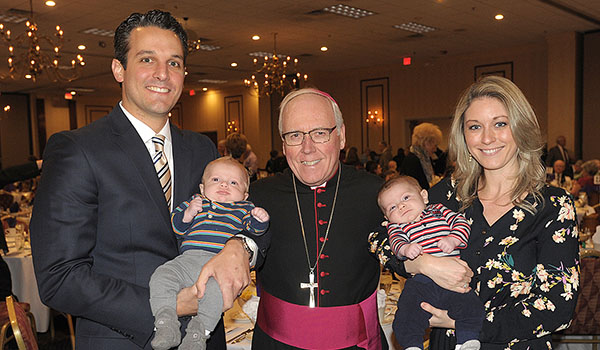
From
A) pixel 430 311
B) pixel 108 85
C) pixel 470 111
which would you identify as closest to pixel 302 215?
pixel 430 311

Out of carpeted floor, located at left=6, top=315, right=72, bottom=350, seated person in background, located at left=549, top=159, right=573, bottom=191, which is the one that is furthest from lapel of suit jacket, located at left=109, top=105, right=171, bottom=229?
seated person in background, located at left=549, top=159, right=573, bottom=191

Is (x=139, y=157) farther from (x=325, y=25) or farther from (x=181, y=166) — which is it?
(x=325, y=25)

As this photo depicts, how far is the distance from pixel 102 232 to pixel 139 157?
0.27m

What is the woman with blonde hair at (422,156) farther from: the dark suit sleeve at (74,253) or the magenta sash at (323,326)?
the dark suit sleeve at (74,253)

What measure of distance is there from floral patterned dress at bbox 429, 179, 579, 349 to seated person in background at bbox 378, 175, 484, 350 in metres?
0.07

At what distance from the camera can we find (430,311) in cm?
185

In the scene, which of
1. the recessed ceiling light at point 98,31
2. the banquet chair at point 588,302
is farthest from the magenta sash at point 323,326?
the recessed ceiling light at point 98,31

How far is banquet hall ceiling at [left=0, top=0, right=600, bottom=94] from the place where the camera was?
29.8ft

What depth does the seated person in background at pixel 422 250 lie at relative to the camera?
1.80 m

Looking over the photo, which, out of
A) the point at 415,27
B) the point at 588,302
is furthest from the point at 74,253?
the point at 415,27

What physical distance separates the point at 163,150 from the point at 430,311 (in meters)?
1.16

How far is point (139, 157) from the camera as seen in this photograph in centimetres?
163

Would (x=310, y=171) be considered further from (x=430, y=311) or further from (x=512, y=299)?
(x=512, y=299)

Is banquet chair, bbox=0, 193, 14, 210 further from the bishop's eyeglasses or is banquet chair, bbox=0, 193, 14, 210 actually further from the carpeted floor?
the bishop's eyeglasses
